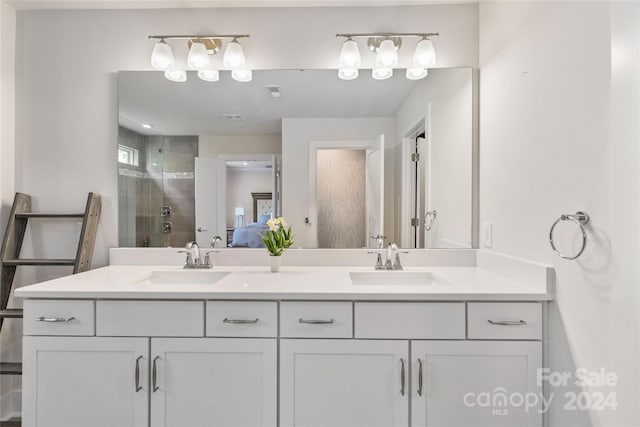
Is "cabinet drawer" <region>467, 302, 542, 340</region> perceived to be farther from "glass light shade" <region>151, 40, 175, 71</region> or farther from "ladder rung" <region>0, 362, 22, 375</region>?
"ladder rung" <region>0, 362, 22, 375</region>

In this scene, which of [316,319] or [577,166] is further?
[316,319]

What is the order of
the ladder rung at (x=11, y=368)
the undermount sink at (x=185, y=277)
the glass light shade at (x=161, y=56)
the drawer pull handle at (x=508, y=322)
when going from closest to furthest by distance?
1. the drawer pull handle at (x=508, y=322)
2. the ladder rung at (x=11, y=368)
3. the undermount sink at (x=185, y=277)
4. the glass light shade at (x=161, y=56)

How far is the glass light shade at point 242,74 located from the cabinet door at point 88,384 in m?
1.43

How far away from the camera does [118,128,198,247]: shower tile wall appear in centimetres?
197

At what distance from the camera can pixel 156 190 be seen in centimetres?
199

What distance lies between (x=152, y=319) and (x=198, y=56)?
4.60ft

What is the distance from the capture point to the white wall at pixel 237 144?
1.99 m

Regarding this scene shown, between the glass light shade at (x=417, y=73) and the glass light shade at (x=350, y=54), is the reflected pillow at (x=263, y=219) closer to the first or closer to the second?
the glass light shade at (x=350, y=54)

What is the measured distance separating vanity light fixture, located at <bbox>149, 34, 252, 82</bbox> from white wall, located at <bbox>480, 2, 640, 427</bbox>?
4.46 feet

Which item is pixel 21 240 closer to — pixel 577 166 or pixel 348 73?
pixel 348 73

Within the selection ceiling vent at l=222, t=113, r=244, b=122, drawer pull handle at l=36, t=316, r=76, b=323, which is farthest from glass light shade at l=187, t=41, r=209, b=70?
drawer pull handle at l=36, t=316, r=76, b=323

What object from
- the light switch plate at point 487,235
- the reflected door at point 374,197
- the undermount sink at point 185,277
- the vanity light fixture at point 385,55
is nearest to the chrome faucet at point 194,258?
the undermount sink at point 185,277

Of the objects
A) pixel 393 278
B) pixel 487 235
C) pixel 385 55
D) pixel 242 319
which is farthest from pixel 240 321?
pixel 385 55

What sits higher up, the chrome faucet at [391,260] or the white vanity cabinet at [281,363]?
the chrome faucet at [391,260]
